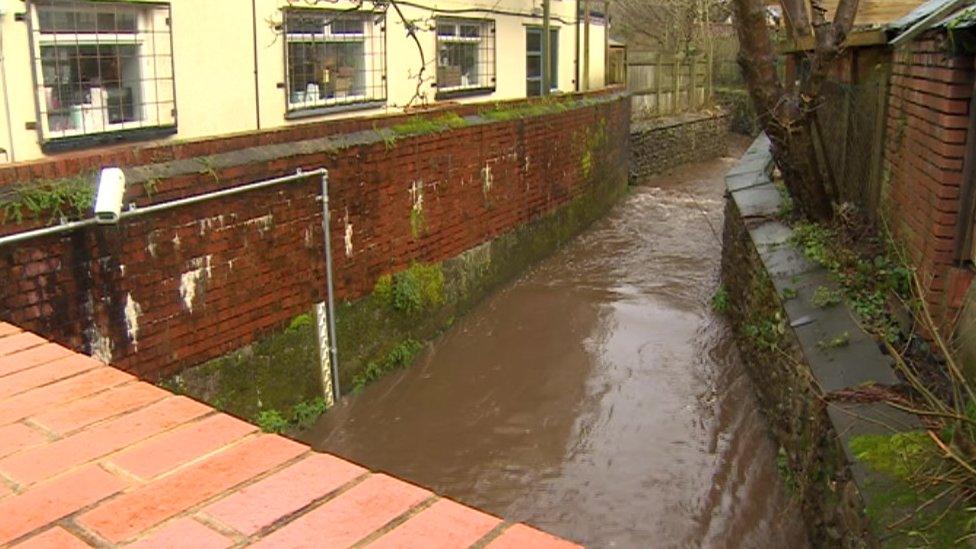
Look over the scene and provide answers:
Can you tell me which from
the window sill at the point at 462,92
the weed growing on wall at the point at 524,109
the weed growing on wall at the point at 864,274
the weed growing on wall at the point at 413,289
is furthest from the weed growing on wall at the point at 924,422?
the window sill at the point at 462,92

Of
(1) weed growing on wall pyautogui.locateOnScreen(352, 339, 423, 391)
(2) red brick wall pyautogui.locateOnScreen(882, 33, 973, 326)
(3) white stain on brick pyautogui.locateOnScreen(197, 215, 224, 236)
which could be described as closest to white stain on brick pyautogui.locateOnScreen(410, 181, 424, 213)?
(1) weed growing on wall pyautogui.locateOnScreen(352, 339, 423, 391)

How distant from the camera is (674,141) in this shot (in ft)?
73.0

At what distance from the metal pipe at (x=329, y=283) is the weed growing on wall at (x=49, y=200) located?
2.24 m

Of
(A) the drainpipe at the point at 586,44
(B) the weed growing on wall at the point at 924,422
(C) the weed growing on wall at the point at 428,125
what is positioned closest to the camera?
(B) the weed growing on wall at the point at 924,422

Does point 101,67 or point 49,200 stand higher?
point 101,67

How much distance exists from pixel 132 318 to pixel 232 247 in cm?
104

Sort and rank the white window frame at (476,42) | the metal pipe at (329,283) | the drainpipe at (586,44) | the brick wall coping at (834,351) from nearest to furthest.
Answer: the brick wall coping at (834,351) → the metal pipe at (329,283) → the white window frame at (476,42) → the drainpipe at (586,44)

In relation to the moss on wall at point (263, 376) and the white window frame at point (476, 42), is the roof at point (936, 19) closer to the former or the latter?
the moss on wall at point (263, 376)

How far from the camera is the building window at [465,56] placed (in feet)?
41.2

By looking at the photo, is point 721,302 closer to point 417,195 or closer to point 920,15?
point 417,195

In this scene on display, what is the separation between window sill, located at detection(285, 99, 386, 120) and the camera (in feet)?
31.9

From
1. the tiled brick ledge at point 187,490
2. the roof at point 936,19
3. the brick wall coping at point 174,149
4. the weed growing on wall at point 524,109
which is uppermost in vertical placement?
the roof at point 936,19

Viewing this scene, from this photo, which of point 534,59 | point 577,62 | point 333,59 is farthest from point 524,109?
point 577,62

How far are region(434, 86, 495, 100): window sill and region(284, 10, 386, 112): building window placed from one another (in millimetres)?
1430
